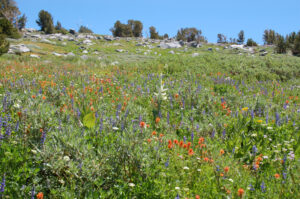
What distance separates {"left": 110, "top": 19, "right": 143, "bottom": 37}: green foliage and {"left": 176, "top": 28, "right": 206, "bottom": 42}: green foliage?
39.6 feet

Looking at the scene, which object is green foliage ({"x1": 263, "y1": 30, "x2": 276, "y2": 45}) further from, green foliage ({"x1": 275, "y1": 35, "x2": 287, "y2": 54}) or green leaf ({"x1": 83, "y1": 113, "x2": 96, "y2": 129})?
green leaf ({"x1": 83, "y1": 113, "x2": 96, "y2": 129})

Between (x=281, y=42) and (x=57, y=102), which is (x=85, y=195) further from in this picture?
(x=281, y=42)

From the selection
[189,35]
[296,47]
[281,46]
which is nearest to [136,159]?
[281,46]

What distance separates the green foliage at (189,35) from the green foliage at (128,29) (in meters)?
12.1

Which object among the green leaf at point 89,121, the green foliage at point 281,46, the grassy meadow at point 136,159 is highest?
the green foliage at point 281,46

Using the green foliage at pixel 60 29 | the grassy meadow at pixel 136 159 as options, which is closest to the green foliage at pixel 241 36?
the green foliage at pixel 60 29

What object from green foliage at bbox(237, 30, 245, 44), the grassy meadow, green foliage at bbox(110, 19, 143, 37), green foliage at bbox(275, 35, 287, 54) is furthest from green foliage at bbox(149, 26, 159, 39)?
the grassy meadow

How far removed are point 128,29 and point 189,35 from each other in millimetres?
17326

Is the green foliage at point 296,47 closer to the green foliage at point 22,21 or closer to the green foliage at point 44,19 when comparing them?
the green foliage at point 44,19

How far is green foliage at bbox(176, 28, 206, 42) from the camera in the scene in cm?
6084

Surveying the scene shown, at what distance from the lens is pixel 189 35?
204 feet

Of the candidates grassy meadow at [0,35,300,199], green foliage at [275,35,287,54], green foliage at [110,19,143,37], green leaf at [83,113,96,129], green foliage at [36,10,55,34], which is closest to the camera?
grassy meadow at [0,35,300,199]

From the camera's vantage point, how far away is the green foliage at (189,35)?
60844mm

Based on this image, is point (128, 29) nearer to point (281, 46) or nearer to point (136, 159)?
point (281, 46)
